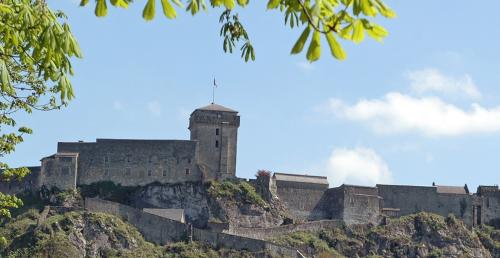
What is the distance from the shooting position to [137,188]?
216ft

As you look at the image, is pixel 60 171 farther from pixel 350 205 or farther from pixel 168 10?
→ pixel 168 10

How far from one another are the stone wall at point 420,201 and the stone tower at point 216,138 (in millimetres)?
10686

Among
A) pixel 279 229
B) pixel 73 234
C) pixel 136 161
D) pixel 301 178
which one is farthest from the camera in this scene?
pixel 301 178

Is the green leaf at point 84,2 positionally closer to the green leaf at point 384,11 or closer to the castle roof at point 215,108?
the green leaf at point 384,11

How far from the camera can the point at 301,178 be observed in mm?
69500

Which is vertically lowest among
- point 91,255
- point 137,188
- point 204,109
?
point 91,255

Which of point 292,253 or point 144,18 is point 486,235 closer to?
point 292,253

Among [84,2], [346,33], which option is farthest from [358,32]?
[84,2]

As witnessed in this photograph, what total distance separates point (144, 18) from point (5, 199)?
10.1 metres

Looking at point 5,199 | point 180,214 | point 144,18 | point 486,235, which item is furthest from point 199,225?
point 144,18

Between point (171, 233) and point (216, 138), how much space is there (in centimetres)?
895

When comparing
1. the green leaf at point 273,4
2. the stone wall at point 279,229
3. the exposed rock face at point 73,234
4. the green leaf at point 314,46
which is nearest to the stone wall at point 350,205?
the stone wall at point 279,229

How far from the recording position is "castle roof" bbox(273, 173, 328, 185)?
6881cm

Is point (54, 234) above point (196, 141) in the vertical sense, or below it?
below
